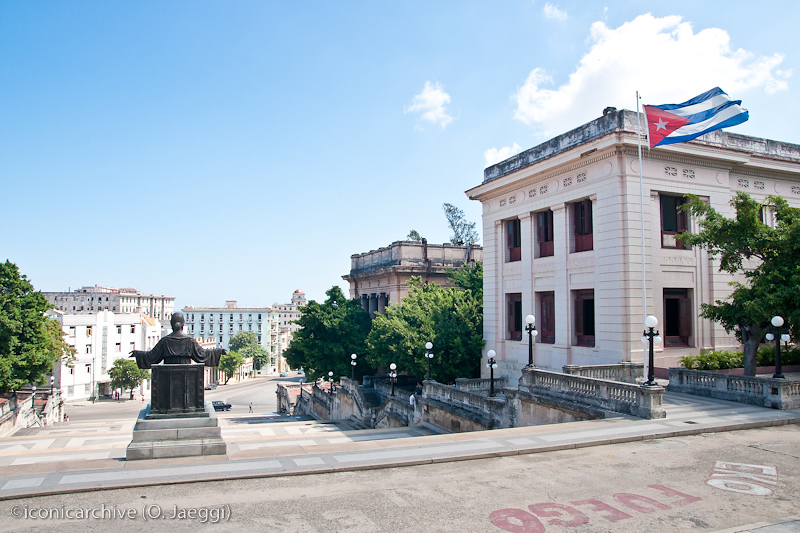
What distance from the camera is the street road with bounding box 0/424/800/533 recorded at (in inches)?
309

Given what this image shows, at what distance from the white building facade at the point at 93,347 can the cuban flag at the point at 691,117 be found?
67.7 m

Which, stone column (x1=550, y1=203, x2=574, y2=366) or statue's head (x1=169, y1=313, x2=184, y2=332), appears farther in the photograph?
stone column (x1=550, y1=203, x2=574, y2=366)

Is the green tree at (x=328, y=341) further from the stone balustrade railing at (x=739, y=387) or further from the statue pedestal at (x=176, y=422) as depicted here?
the statue pedestal at (x=176, y=422)

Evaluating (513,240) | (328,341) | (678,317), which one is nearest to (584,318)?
(678,317)

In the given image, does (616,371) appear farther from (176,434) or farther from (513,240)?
(176,434)

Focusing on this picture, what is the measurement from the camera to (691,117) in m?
20.4

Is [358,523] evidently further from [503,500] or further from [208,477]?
[208,477]

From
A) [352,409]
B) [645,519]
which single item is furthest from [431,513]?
[352,409]

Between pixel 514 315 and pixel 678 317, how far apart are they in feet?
28.0

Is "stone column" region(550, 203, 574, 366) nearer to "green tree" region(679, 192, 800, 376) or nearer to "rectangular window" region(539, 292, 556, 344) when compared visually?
"rectangular window" region(539, 292, 556, 344)

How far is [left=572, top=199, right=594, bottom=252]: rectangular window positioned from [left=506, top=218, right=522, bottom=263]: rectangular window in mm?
4521

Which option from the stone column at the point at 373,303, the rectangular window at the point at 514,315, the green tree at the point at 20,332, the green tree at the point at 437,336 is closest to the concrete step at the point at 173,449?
the green tree at the point at 437,336

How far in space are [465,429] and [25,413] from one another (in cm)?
3196

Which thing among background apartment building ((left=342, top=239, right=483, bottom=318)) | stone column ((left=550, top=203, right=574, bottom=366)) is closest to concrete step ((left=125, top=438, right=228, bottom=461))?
stone column ((left=550, top=203, right=574, bottom=366))
